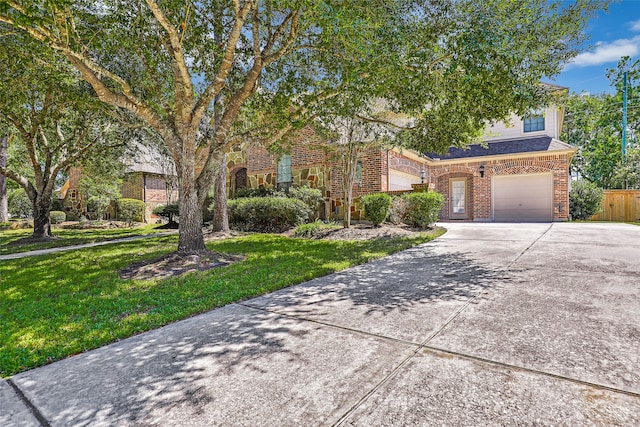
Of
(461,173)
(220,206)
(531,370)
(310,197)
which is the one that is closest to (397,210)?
(310,197)

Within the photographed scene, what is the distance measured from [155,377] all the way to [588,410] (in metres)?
2.65

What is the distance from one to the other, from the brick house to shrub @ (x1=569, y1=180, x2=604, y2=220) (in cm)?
132

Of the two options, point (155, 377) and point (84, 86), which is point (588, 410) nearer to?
point (155, 377)

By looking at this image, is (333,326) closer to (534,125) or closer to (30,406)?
(30,406)

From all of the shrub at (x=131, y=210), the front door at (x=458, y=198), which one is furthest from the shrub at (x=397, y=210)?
the shrub at (x=131, y=210)

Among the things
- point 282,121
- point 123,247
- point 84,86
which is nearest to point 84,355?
point 282,121

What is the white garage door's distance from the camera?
52.0 feet

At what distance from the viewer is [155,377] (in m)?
2.36

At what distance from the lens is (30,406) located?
207 cm

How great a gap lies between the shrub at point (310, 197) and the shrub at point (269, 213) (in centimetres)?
77

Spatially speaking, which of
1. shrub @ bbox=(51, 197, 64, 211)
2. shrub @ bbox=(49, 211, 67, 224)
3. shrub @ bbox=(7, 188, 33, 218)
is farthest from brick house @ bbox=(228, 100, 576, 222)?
shrub @ bbox=(7, 188, 33, 218)

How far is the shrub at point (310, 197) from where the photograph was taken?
13000 mm

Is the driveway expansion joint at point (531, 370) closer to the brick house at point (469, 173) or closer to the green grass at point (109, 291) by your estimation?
the green grass at point (109, 291)

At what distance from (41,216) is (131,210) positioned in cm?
801
